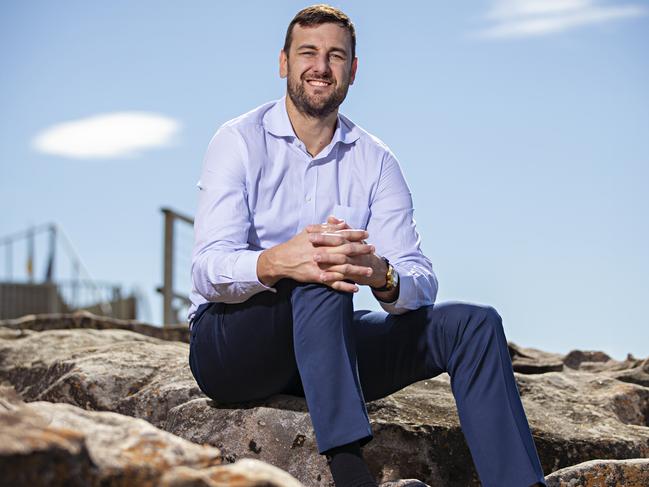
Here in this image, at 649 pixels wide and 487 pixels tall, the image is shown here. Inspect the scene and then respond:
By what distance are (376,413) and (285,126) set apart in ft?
3.03

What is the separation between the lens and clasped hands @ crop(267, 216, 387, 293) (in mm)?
2586

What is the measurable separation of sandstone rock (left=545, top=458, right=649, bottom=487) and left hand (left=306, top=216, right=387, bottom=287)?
0.73 meters

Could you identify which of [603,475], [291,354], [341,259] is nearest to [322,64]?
[341,259]

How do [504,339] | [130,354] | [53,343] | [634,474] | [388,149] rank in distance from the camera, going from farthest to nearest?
[53,343] → [130,354] → [388,149] → [634,474] → [504,339]

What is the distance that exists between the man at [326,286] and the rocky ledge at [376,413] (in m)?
0.13

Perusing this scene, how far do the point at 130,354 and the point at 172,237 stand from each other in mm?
3903

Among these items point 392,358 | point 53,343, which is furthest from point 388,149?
point 53,343

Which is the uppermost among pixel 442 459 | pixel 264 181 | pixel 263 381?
pixel 264 181

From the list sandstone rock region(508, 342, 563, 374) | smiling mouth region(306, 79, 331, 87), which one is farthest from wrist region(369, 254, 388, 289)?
sandstone rock region(508, 342, 563, 374)

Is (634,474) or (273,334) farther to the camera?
(634,474)

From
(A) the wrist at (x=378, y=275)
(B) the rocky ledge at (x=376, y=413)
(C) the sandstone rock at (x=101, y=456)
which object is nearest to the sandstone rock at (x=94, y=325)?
(B) the rocky ledge at (x=376, y=413)

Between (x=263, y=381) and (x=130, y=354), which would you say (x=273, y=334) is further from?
(x=130, y=354)

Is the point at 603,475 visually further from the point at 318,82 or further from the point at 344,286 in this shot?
the point at 318,82

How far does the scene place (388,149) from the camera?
10.9ft
